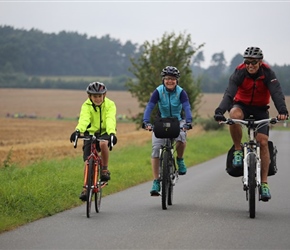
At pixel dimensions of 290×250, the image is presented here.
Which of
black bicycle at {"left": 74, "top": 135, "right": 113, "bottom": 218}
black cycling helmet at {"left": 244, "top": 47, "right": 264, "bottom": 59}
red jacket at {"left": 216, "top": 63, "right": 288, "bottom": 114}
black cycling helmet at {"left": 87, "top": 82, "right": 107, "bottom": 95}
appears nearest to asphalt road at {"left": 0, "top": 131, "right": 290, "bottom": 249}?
black bicycle at {"left": 74, "top": 135, "right": 113, "bottom": 218}

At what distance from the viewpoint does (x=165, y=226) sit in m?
9.47

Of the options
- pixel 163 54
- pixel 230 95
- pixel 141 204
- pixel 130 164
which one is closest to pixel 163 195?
pixel 141 204

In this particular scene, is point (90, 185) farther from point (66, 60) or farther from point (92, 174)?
point (66, 60)

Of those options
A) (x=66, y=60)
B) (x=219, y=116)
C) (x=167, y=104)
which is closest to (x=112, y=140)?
(x=219, y=116)

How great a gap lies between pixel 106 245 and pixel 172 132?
150 inches

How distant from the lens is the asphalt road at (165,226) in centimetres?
817

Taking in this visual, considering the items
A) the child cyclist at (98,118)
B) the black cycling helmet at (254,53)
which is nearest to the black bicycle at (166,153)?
the child cyclist at (98,118)

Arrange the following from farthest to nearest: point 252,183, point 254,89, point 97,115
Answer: point 97,115 → point 254,89 → point 252,183

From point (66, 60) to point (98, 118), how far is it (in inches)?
4433

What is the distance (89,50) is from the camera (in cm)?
14088

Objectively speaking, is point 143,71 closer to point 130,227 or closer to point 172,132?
point 172,132

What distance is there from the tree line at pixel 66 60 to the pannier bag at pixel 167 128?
34668 mm

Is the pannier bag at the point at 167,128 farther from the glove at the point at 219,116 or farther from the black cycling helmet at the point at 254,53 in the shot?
the black cycling helmet at the point at 254,53

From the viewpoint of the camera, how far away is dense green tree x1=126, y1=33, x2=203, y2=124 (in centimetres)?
3456
